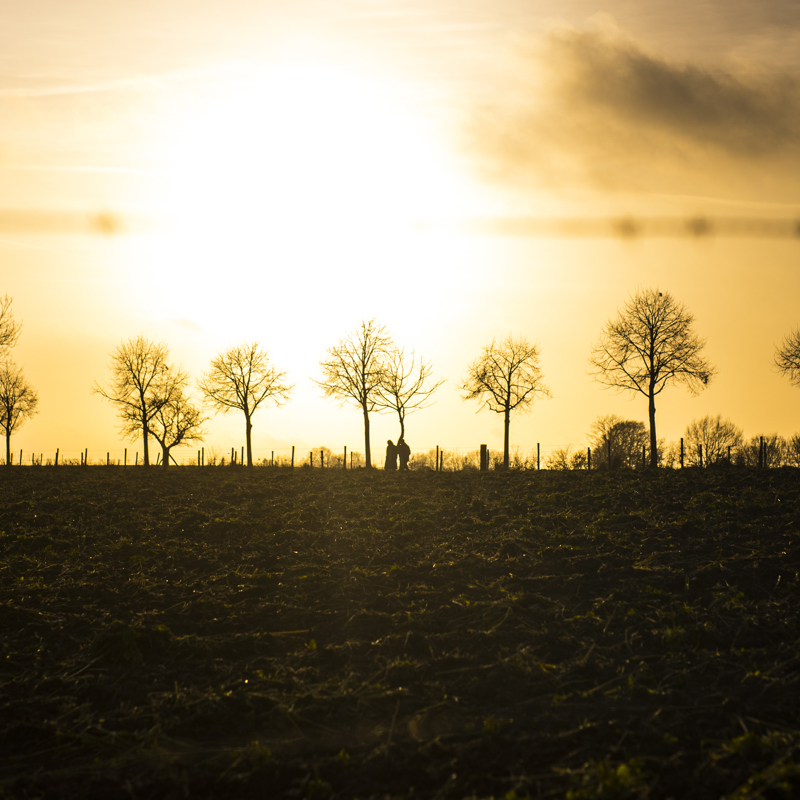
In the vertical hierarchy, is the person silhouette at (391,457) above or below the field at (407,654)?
above

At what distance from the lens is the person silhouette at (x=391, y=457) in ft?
109

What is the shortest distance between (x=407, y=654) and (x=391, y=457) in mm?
25273

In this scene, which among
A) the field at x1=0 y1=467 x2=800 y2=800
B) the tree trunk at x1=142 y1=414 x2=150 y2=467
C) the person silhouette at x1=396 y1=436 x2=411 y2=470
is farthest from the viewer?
the tree trunk at x1=142 y1=414 x2=150 y2=467

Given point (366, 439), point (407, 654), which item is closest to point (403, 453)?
point (366, 439)

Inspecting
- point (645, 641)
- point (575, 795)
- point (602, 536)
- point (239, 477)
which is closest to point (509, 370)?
point (239, 477)

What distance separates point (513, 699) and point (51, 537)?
34.7 ft

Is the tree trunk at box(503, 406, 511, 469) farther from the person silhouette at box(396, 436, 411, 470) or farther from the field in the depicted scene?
the field

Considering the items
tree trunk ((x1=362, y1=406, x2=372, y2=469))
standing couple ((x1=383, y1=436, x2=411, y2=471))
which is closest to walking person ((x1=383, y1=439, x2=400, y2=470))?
standing couple ((x1=383, y1=436, x2=411, y2=471))

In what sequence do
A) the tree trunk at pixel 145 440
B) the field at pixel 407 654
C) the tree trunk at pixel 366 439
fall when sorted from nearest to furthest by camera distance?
the field at pixel 407 654
the tree trunk at pixel 366 439
the tree trunk at pixel 145 440

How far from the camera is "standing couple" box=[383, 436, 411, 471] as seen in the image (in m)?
33.2

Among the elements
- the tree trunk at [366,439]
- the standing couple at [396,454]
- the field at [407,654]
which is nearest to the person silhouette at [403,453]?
the standing couple at [396,454]

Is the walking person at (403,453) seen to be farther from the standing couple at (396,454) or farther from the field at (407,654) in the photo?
the field at (407,654)

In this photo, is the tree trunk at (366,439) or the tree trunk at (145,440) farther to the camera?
the tree trunk at (145,440)

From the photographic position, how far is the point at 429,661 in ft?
27.0
